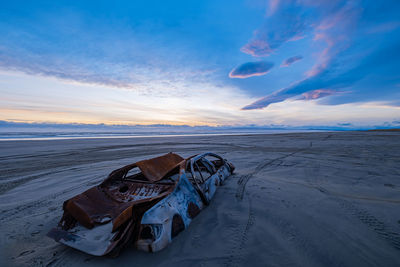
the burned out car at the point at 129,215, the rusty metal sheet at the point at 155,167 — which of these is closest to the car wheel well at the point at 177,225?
the burned out car at the point at 129,215

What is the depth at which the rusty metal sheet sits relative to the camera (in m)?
3.69

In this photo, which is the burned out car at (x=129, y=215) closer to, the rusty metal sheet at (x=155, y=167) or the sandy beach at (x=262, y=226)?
the rusty metal sheet at (x=155, y=167)

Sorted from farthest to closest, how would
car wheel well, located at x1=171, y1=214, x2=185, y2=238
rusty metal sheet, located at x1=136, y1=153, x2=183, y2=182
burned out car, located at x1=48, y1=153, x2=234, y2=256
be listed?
1. rusty metal sheet, located at x1=136, y1=153, x2=183, y2=182
2. car wheel well, located at x1=171, y1=214, x2=185, y2=238
3. burned out car, located at x1=48, y1=153, x2=234, y2=256

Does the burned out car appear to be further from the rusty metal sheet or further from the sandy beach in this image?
the sandy beach

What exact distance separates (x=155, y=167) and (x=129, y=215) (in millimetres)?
1804

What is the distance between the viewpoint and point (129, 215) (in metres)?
2.21

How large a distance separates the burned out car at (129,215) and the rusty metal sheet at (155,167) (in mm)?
25

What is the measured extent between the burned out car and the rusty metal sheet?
2cm

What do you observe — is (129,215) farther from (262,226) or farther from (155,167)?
(262,226)

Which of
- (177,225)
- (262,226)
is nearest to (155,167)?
(177,225)

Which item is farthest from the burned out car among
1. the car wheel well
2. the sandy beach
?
the sandy beach

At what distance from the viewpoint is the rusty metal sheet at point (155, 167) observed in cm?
369

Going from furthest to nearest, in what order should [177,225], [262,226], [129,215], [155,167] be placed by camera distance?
[155,167] → [262,226] → [177,225] → [129,215]

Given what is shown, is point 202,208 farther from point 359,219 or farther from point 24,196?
point 24,196
